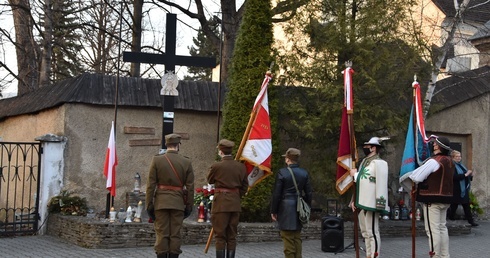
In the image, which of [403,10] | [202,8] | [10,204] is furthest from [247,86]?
[202,8]

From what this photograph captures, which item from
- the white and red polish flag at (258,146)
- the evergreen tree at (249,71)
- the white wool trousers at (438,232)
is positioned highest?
the evergreen tree at (249,71)

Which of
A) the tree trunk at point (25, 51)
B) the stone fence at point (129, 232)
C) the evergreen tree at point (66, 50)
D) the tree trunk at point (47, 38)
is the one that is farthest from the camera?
the evergreen tree at point (66, 50)

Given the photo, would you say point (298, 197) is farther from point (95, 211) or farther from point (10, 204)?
point (10, 204)

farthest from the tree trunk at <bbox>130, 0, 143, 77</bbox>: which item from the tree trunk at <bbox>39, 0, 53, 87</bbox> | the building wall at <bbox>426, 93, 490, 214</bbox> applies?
the building wall at <bbox>426, 93, 490, 214</bbox>

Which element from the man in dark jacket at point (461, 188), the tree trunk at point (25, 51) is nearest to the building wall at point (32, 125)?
the tree trunk at point (25, 51)

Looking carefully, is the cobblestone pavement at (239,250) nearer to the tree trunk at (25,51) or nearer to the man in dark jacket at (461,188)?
the man in dark jacket at (461,188)

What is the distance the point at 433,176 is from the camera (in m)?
10.6

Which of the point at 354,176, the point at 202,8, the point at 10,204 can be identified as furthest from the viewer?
the point at 202,8

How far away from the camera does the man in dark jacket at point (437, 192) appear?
1049 cm

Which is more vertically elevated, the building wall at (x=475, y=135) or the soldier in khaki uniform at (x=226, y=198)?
the building wall at (x=475, y=135)

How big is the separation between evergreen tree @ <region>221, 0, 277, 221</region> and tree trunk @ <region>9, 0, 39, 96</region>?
35.1 ft

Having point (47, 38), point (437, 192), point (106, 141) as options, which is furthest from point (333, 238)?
point (47, 38)

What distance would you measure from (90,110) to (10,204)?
3.61 metres

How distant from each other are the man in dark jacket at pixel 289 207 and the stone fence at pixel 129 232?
2876 millimetres
